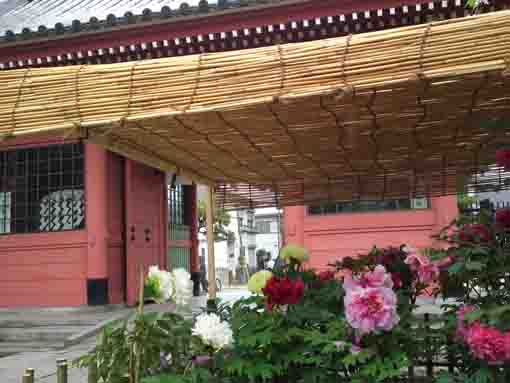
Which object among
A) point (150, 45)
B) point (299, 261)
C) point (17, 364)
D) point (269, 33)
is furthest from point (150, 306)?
point (299, 261)

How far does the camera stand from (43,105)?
82.7 inches

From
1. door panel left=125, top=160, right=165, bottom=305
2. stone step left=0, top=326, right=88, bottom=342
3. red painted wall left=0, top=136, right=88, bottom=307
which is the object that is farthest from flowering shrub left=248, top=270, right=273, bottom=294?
red painted wall left=0, top=136, right=88, bottom=307

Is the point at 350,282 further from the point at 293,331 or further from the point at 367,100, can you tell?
the point at 367,100

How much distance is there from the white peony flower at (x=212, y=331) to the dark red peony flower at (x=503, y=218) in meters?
1.25

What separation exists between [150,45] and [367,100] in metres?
6.38

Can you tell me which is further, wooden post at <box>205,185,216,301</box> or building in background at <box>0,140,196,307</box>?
building in background at <box>0,140,196,307</box>

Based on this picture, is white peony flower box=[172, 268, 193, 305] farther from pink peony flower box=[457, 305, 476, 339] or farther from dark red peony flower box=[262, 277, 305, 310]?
pink peony flower box=[457, 305, 476, 339]

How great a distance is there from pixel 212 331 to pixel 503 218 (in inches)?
52.2

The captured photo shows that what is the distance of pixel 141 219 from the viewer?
1033 cm

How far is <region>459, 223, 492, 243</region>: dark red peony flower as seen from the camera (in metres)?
2.27

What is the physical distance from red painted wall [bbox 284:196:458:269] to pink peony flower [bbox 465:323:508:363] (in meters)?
5.90

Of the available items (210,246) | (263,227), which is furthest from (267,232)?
(210,246)

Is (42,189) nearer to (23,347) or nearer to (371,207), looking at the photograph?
(23,347)

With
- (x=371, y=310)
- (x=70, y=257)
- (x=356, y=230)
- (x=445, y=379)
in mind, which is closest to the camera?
(x=371, y=310)
